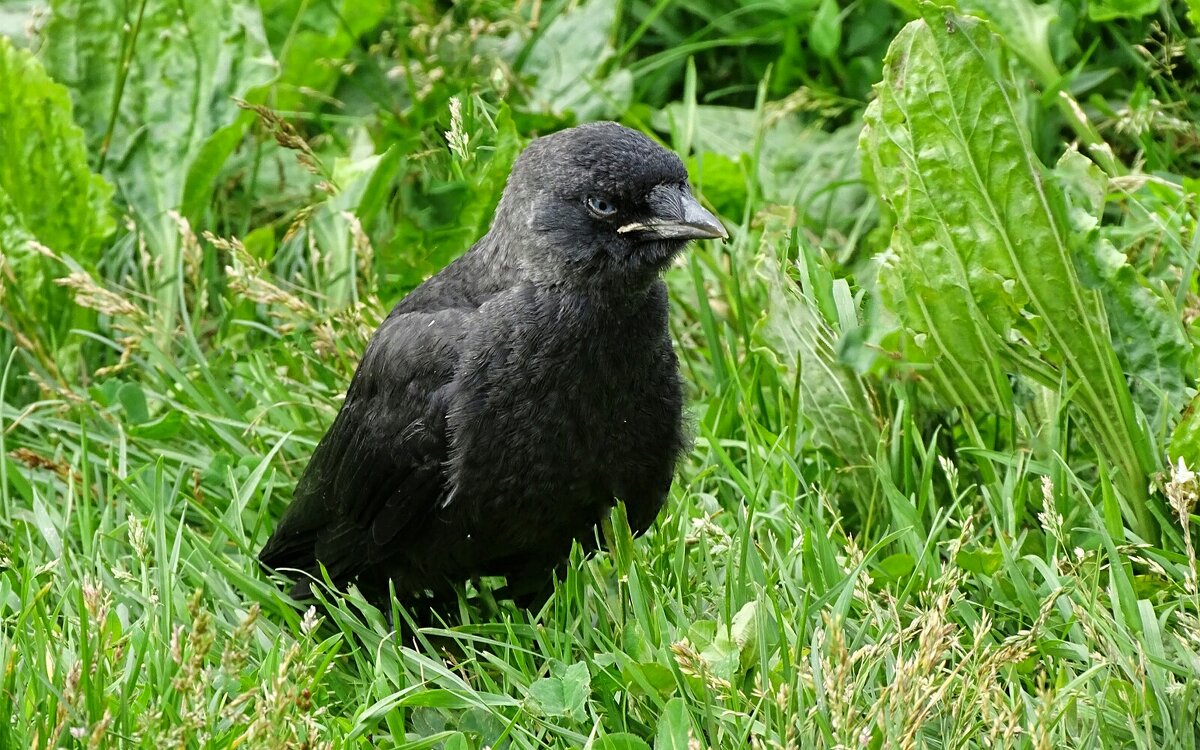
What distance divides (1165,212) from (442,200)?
1.96 metres

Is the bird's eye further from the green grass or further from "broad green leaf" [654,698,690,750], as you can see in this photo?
"broad green leaf" [654,698,690,750]

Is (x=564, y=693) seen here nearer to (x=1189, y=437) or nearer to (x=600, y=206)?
(x=600, y=206)

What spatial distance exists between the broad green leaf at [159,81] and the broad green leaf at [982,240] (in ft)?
7.76

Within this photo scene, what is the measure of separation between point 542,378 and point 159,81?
8.09 ft

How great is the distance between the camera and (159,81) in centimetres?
500

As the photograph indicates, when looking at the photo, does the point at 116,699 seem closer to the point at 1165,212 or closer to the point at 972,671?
the point at 972,671

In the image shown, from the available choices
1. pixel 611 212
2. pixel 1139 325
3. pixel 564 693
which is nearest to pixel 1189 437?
pixel 1139 325

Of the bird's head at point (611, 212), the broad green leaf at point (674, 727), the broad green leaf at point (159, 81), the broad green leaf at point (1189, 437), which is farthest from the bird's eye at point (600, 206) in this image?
the broad green leaf at point (159, 81)

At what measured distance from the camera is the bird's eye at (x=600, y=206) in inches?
128

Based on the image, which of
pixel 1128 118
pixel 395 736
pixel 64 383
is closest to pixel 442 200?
pixel 64 383

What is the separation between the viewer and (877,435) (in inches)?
146

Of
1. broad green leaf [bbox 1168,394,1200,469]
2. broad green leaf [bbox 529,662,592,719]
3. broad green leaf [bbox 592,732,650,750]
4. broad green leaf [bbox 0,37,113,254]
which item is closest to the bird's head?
broad green leaf [bbox 529,662,592,719]

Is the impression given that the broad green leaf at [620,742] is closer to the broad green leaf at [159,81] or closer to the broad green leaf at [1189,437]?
the broad green leaf at [1189,437]

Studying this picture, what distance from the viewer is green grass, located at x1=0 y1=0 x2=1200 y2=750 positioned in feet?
9.23
